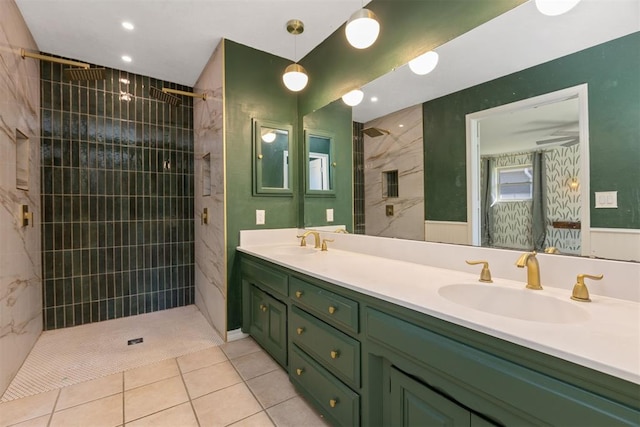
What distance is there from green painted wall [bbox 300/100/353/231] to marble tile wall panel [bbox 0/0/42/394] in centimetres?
209

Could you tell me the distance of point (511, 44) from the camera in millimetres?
1253

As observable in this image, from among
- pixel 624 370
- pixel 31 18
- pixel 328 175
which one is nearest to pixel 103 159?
pixel 31 18

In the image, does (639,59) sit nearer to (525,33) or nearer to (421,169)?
(525,33)

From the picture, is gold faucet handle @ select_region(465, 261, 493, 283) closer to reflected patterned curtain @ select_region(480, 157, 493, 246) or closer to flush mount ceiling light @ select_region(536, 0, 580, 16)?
reflected patterned curtain @ select_region(480, 157, 493, 246)

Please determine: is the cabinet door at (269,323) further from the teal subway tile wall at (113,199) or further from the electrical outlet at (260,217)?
the teal subway tile wall at (113,199)

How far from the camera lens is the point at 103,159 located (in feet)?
9.37

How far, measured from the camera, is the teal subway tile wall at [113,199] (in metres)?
2.64

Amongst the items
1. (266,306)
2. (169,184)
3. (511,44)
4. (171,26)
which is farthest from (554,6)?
(169,184)

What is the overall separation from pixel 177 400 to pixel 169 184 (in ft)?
7.53

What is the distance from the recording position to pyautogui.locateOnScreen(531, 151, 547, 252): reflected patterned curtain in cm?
116

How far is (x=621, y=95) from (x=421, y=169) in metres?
0.83

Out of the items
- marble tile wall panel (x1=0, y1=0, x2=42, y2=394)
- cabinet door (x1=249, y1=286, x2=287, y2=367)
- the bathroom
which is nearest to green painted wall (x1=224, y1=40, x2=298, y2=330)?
the bathroom

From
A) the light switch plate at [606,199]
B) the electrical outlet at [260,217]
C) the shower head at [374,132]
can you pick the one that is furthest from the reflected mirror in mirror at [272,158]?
the light switch plate at [606,199]

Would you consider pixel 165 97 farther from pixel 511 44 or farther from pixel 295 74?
pixel 511 44
